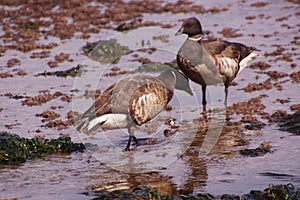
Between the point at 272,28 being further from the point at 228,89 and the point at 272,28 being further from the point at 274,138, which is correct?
the point at 274,138

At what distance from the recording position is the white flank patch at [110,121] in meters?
10.0

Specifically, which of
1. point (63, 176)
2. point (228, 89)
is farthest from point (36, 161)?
point (228, 89)

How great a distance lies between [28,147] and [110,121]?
53.9 inches

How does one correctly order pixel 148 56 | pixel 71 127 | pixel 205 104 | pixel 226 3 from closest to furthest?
1. pixel 71 127
2. pixel 205 104
3. pixel 148 56
4. pixel 226 3

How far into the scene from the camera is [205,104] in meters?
12.7

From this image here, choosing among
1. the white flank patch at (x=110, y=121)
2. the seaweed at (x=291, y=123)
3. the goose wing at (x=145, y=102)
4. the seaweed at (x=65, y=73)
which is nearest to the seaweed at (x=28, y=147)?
the white flank patch at (x=110, y=121)

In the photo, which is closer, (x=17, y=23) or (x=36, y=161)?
(x=36, y=161)

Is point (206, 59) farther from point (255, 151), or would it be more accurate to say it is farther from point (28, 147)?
point (28, 147)

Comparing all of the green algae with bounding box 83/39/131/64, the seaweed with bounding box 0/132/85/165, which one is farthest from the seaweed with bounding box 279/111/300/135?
the green algae with bounding box 83/39/131/64

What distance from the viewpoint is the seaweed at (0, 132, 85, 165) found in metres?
9.76

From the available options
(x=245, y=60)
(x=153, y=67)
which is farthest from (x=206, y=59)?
(x=153, y=67)

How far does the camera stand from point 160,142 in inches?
421

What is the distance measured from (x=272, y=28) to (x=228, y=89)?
514 centimetres

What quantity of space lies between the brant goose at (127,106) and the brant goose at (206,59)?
1.74m
